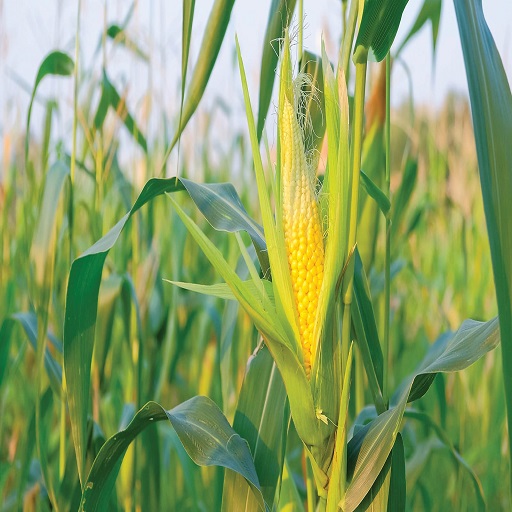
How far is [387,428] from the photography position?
0.58m

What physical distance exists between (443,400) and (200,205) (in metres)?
0.56

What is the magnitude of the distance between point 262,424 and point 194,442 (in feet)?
0.36

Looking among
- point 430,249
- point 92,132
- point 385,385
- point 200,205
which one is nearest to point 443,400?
point 385,385

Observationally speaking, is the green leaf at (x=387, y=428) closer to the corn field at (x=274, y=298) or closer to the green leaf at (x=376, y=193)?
the corn field at (x=274, y=298)

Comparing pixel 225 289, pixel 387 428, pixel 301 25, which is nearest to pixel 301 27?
pixel 301 25

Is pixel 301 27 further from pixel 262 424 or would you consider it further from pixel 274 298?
pixel 262 424

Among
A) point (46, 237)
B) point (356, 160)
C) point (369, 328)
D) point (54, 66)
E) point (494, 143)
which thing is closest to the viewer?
point (494, 143)

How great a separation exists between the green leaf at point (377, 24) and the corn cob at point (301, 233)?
76 millimetres

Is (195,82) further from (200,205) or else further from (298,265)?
(298,265)

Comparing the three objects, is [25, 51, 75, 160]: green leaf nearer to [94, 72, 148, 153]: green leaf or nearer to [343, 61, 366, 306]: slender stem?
[94, 72, 148, 153]: green leaf

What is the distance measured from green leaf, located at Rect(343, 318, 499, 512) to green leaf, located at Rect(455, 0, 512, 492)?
19 cm

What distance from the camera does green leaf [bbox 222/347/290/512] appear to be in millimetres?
696

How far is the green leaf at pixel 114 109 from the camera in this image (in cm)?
109

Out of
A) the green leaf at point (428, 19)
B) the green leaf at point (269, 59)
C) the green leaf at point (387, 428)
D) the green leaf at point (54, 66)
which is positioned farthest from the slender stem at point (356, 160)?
the green leaf at point (54, 66)
